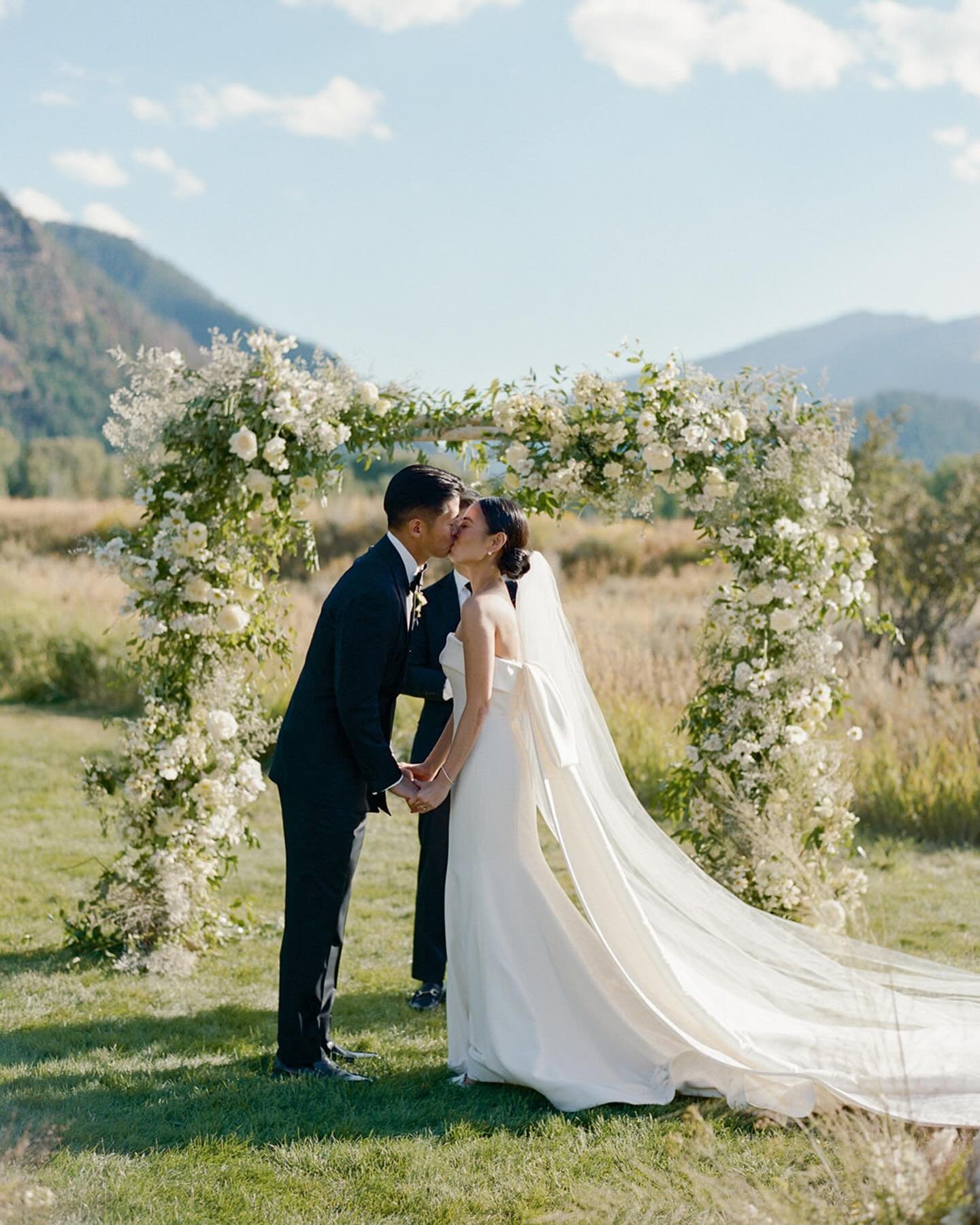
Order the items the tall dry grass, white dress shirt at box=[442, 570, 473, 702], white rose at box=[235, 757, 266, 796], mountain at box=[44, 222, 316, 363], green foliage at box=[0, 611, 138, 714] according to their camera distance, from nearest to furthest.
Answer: white dress shirt at box=[442, 570, 473, 702], white rose at box=[235, 757, 266, 796], the tall dry grass, green foliage at box=[0, 611, 138, 714], mountain at box=[44, 222, 316, 363]

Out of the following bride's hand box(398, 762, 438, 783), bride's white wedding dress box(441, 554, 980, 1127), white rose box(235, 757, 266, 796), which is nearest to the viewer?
bride's white wedding dress box(441, 554, 980, 1127)

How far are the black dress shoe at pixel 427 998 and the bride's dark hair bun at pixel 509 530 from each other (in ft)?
6.90

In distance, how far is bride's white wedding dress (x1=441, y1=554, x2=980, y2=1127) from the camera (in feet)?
13.1

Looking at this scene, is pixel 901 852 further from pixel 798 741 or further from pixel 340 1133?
pixel 340 1133

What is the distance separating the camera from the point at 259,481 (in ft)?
18.0

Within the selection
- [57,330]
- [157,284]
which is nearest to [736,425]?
[57,330]

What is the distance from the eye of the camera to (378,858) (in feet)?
27.7

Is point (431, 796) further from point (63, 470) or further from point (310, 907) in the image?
point (63, 470)

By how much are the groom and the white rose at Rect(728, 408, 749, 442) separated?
6.06 ft

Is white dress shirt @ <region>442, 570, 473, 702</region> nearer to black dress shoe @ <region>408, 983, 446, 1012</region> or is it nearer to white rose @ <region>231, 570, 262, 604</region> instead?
white rose @ <region>231, 570, 262, 604</region>

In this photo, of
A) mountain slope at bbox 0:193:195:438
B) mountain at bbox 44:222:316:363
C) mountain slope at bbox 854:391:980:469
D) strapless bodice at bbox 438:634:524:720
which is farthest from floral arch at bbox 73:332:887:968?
mountain at bbox 44:222:316:363

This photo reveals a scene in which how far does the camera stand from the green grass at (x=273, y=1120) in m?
3.38

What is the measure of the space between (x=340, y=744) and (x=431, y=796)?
38 centimetres

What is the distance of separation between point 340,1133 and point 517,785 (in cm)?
128
